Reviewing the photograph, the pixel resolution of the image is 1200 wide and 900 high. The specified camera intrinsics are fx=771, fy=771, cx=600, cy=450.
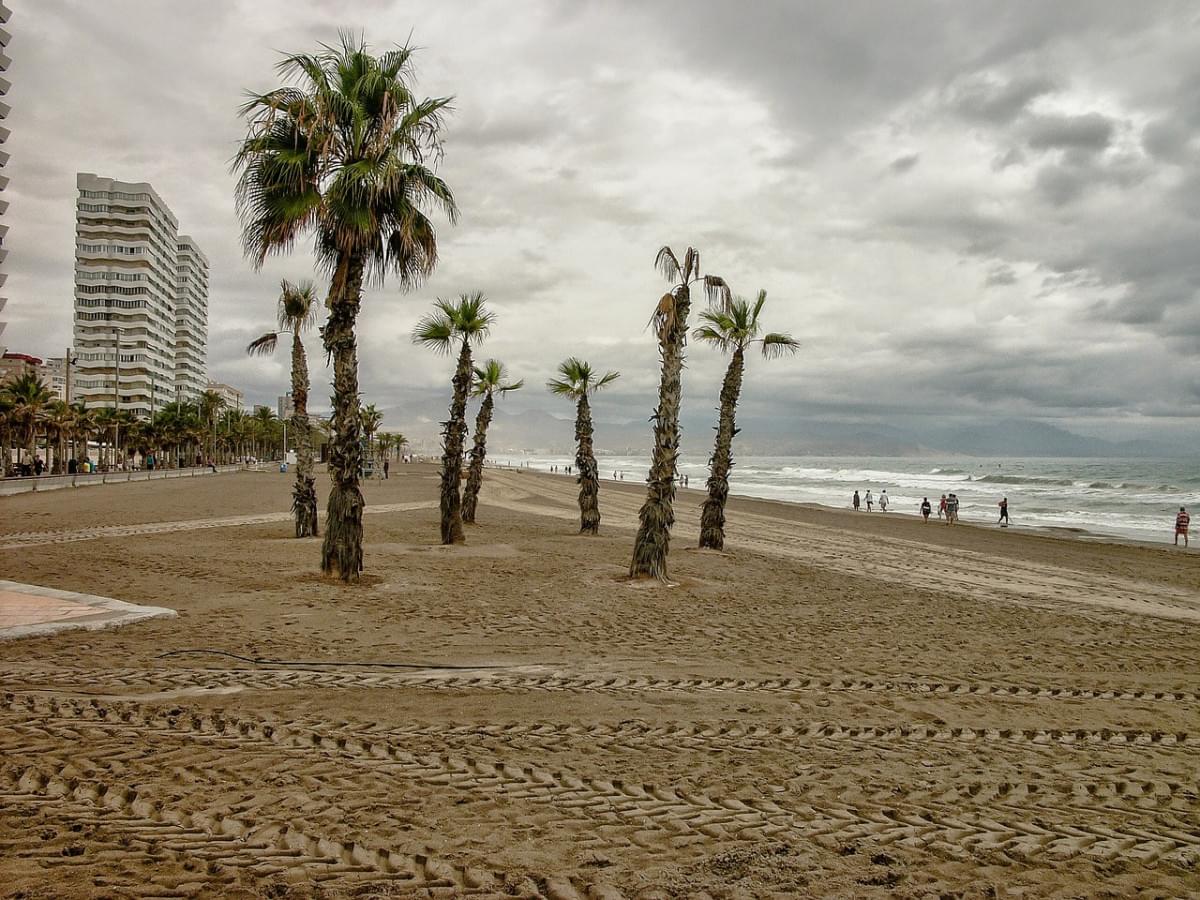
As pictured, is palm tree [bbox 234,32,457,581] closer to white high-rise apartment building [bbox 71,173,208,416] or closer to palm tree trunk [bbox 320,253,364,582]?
palm tree trunk [bbox 320,253,364,582]

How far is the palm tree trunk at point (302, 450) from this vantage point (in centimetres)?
1706

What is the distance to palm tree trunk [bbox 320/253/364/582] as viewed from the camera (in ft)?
38.4

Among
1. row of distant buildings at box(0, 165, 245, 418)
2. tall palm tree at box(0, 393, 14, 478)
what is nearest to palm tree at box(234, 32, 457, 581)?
tall palm tree at box(0, 393, 14, 478)

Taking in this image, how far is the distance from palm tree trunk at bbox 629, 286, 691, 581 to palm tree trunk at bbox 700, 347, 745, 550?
3.97 metres

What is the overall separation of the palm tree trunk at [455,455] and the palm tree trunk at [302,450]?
2.93 m

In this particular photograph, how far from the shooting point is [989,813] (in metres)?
4.30

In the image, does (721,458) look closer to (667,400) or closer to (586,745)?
(667,400)

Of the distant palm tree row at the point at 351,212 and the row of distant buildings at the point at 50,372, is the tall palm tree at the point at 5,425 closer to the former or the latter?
the row of distant buildings at the point at 50,372

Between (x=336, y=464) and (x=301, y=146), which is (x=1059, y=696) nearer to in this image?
(x=336, y=464)

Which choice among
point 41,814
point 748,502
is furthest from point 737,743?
point 748,502

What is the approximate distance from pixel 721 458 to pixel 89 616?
13.0 metres

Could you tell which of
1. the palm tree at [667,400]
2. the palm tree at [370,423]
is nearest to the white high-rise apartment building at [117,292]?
the palm tree at [370,423]

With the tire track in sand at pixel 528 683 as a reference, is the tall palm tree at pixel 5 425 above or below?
above

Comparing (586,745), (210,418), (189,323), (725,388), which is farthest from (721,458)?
(189,323)
